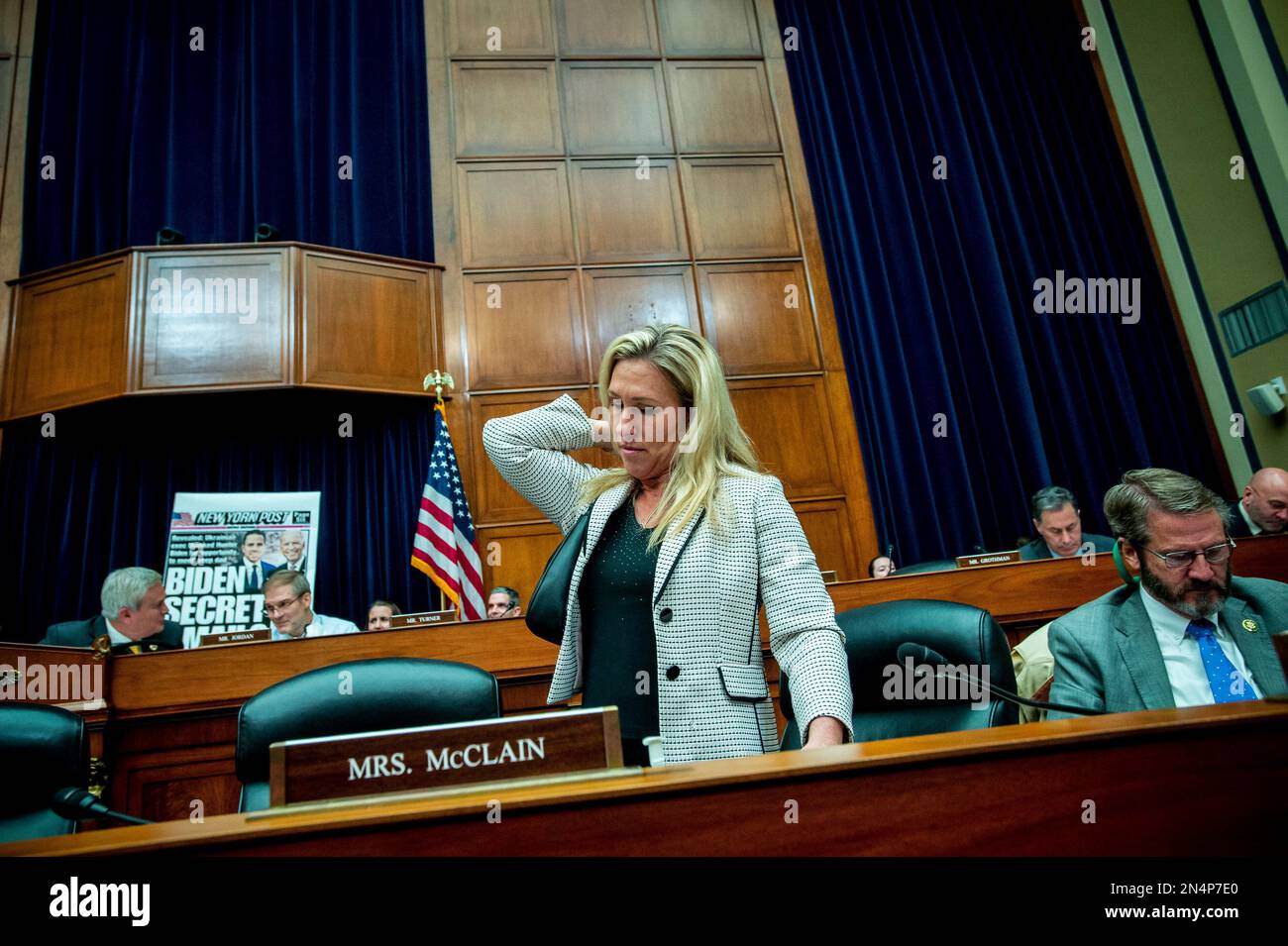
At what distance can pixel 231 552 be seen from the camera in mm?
5297

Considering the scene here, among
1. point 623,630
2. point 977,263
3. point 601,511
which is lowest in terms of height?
point 623,630

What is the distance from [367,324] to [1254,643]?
482 cm

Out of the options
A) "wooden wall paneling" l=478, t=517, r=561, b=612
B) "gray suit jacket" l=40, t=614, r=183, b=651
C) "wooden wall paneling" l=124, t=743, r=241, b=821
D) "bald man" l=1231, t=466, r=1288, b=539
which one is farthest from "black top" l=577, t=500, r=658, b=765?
"wooden wall paneling" l=478, t=517, r=561, b=612

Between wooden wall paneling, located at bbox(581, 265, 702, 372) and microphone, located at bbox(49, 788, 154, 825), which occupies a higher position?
wooden wall paneling, located at bbox(581, 265, 702, 372)

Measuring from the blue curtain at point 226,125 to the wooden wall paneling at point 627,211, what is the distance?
3.45ft

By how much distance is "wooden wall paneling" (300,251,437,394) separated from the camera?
17.2ft

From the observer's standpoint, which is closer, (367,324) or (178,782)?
(178,782)

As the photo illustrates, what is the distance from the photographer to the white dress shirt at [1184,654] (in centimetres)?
167

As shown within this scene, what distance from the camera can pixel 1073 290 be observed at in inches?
256

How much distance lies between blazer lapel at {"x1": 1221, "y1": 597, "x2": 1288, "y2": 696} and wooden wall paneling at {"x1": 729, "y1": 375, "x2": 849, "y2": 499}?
3.86 metres

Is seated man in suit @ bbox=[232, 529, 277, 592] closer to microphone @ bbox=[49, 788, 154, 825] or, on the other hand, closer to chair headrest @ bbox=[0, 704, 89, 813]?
chair headrest @ bbox=[0, 704, 89, 813]

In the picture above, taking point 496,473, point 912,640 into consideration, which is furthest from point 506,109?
point 912,640

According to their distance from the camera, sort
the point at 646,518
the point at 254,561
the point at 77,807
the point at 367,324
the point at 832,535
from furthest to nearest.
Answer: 1. the point at 832,535
2. the point at 367,324
3. the point at 254,561
4. the point at 646,518
5. the point at 77,807

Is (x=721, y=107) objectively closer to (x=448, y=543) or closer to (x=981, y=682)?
(x=448, y=543)
